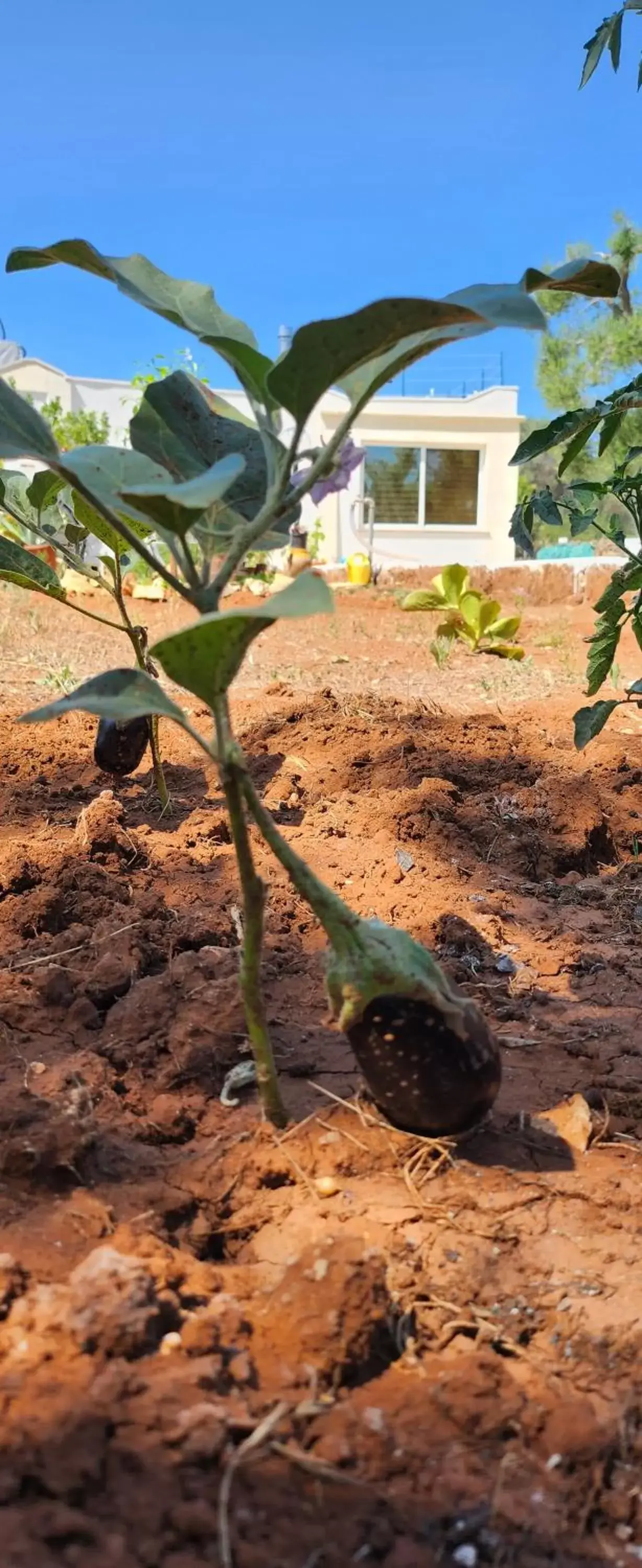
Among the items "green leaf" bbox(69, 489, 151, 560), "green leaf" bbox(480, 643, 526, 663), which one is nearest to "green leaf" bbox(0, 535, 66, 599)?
"green leaf" bbox(69, 489, 151, 560)

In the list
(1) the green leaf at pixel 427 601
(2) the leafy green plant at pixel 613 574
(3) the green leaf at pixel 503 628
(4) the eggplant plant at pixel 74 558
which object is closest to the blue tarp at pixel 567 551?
(1) the green leaf at pixel 427 601

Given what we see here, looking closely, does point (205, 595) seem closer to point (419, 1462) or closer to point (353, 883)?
point (419, 1462)

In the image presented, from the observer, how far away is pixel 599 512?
8.20 ft

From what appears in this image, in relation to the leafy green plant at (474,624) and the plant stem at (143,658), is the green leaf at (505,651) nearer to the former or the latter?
the leafy green plant at (474,624)

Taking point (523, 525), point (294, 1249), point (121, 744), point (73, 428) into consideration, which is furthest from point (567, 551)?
point (294, 1249)

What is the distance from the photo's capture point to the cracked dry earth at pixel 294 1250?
29.8 inches

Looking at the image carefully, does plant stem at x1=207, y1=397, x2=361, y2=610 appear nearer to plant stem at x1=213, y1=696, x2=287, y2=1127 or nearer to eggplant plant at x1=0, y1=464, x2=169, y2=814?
plant stem at x1=213, y1=696, x2=287, y2=1127

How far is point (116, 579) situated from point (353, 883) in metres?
0.88

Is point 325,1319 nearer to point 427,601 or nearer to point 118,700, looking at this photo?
point 118,700

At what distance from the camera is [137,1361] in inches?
33.8

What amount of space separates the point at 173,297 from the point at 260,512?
29 centimetres

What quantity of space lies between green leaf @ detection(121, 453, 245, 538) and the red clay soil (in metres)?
0.70

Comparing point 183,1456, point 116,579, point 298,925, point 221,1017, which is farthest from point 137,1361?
point 116,579

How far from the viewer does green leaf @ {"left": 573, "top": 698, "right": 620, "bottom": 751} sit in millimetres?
2385
